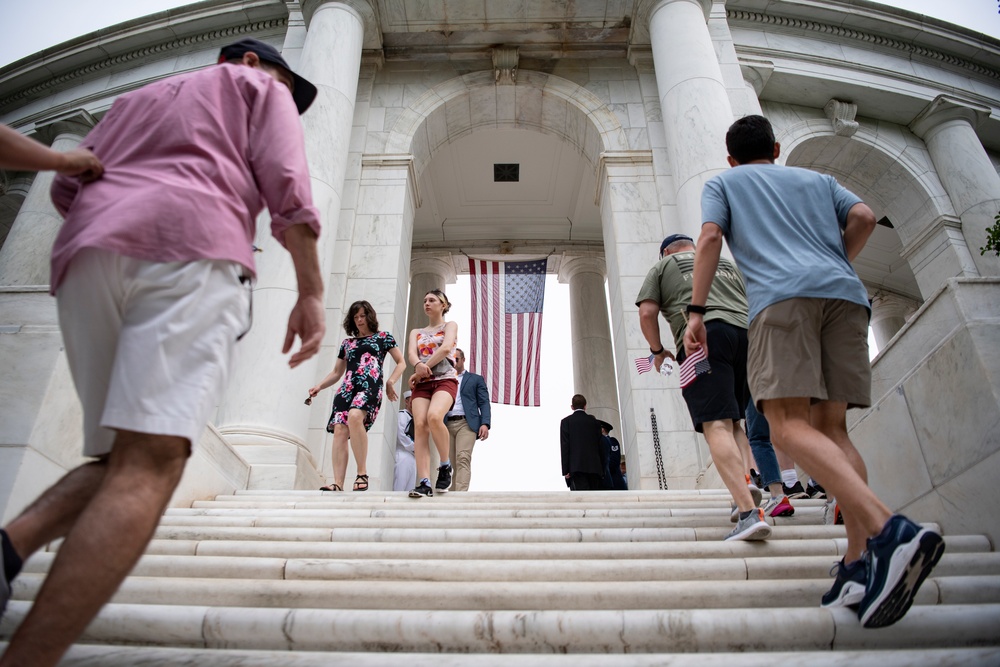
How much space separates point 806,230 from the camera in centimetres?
282

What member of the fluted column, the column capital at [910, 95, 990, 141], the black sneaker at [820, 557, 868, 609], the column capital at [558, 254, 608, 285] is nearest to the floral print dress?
the black sneaker at [820, 557, 868, 609]

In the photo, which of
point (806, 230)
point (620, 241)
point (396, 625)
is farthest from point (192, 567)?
point (620, 241)

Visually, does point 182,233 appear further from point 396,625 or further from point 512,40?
point 512,40

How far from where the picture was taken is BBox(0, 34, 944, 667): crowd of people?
157cm

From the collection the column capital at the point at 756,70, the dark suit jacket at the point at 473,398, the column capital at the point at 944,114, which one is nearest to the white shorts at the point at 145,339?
the dark suit jacket at the point at 473,398

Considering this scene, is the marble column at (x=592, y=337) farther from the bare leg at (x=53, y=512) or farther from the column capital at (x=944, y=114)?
the bare leg at (x=53, y=512)

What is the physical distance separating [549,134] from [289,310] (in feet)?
22.7

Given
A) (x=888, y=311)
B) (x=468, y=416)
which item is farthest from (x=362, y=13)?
(x=888, y=311)

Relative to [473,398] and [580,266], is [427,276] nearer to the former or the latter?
[580,266]

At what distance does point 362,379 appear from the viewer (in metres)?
6.26

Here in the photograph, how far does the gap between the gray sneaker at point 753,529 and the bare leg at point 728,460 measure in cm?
6

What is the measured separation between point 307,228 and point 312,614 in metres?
1.34

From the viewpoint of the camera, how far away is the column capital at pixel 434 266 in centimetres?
1749

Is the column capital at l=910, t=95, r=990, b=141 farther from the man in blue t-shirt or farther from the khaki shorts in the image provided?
the khaki shorts
